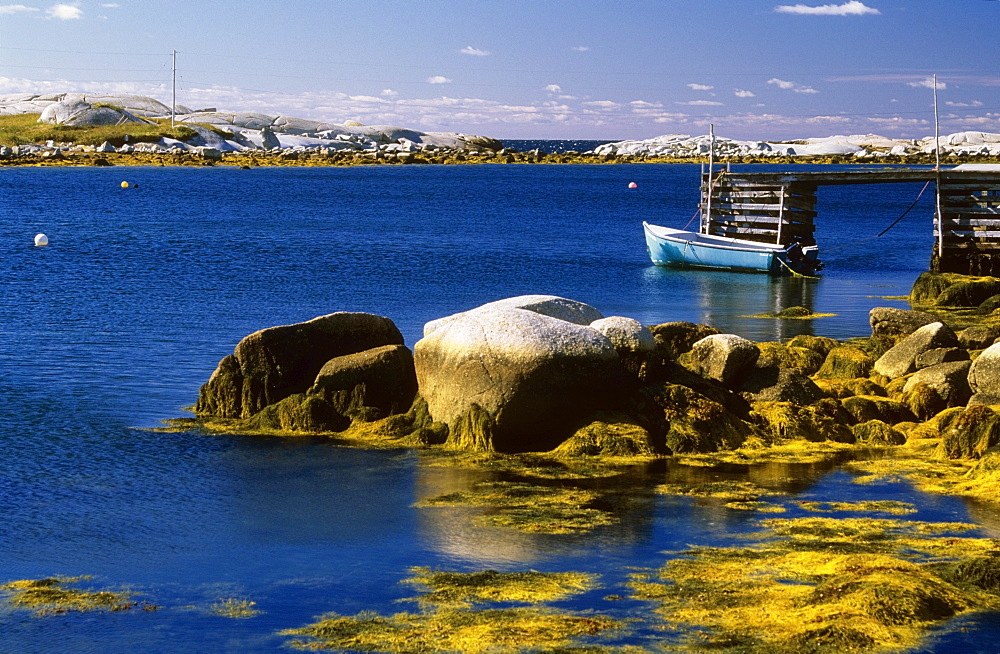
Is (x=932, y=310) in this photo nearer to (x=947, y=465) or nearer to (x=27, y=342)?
(x=947, y=465)

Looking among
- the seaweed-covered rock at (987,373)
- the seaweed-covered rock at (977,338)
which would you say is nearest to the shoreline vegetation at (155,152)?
the seaweed-covered rock at (977,338)

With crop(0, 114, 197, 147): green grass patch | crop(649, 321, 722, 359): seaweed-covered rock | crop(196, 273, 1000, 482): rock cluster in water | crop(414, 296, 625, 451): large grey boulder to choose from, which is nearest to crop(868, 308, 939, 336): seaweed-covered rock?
crop(196, 273, 1000, 482): rock cluster in water

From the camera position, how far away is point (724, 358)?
53.4 ft

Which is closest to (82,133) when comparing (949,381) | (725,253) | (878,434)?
A: (725,253)

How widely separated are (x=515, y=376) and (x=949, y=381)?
6.37 meters

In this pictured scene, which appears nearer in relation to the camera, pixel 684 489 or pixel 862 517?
pixel 862 517

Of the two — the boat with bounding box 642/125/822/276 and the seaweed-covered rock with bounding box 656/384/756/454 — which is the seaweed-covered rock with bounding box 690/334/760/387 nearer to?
the seaweed-covered rock with bounding box 656/384/756/454

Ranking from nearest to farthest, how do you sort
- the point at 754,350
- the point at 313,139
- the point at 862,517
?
1. the point at 862,517
2. the point at 754,350
3. the point at 313,139

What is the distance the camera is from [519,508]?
11914 millimetres

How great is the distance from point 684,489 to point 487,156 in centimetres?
17613

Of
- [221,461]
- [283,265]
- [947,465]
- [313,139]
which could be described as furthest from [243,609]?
[313,139]

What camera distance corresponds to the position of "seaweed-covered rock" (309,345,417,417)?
51.9 feet

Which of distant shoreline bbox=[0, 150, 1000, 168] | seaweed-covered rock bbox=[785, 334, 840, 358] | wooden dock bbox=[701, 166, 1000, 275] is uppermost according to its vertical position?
distant shoreline bbox=[0, 150, 1000, 168]

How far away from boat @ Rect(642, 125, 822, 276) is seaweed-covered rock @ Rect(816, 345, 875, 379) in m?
17.8
